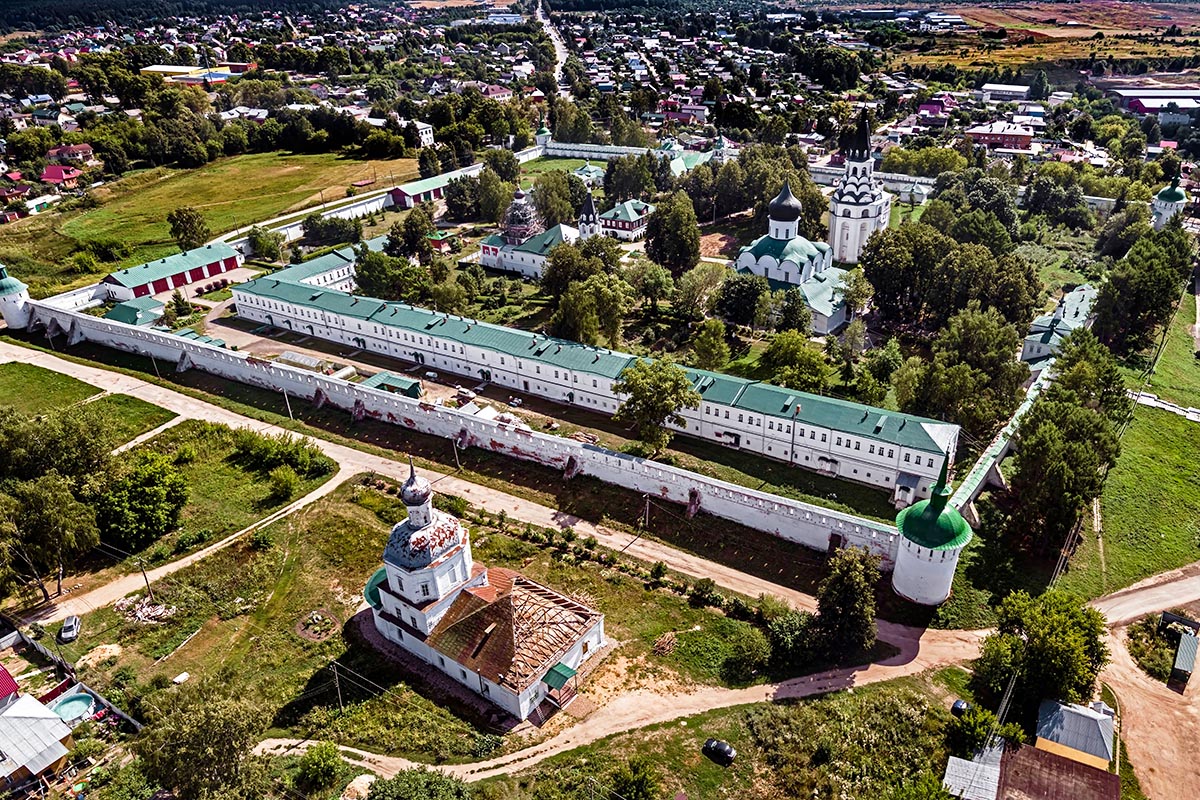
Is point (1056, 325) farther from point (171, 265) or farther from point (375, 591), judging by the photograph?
point (171, 265)

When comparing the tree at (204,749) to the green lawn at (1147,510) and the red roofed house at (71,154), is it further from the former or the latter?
the red roofed house at (71,154)

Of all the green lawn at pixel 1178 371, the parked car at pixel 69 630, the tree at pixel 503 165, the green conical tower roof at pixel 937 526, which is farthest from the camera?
the tree at pixel 503 165

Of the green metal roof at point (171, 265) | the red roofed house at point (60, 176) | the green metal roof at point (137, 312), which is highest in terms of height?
the red roofed house at point (60, 176)

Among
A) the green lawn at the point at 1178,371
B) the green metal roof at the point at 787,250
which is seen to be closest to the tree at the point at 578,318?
the green metal roof at the point at 787,250

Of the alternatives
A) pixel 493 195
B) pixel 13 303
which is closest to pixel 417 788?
pixel 13 303

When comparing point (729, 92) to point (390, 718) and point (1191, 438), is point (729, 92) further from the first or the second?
point (390, 718)
